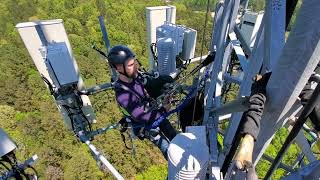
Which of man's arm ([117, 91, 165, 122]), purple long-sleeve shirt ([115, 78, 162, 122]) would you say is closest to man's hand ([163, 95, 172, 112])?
purple long-sleeve shirt ([115, 78, 162, 122])

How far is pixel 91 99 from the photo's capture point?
32312 millimetres

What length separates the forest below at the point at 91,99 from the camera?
1115 inches

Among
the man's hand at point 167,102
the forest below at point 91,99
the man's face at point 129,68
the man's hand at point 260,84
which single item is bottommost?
the forest below at point 91,99

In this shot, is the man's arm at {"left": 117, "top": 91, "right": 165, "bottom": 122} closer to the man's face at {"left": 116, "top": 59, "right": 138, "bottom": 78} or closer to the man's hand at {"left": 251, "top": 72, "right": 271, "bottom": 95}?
the man's face at {"left": 116, "top": 59, "right": 138, "bottom": 78}

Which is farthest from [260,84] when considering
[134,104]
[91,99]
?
[91,99]

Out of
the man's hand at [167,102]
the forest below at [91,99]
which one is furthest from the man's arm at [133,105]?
the forest below at [91,99]

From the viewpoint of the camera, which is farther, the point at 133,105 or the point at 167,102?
the point at 167,102

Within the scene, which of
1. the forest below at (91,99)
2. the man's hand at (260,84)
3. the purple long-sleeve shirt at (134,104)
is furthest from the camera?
the forest below at (91,99)

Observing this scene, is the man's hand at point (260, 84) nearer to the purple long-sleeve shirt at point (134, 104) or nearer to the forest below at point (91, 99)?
the purple long-sleeve shirt at point (134, 104)

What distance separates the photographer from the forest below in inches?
1115

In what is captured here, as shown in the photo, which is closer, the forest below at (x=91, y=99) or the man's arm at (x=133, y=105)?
the man's arm at (x=133, y=105)

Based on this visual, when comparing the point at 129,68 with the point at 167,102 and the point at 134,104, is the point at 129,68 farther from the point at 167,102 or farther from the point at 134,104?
the point at 167,102

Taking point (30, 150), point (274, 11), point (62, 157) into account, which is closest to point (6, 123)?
point (30, 150)

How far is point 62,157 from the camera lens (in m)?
31.1
